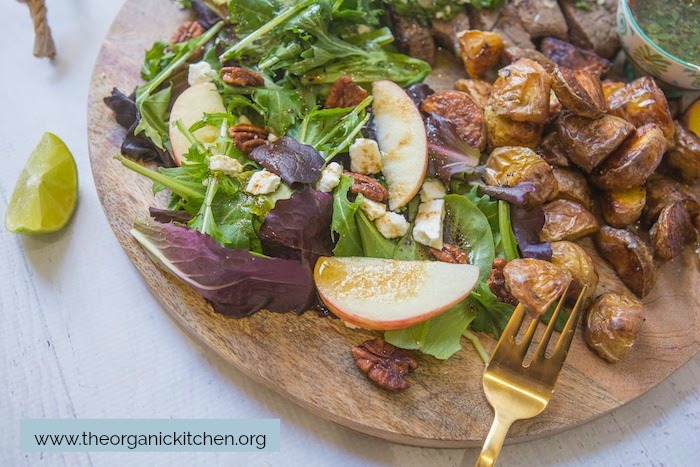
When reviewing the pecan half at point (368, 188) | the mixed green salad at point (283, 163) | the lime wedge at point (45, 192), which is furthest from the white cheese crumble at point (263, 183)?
the lime wedge at point (45, 192)

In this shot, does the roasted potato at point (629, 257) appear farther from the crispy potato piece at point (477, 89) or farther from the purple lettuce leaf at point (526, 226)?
the crispy potato piece at point (477, 89)

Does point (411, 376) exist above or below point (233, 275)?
below

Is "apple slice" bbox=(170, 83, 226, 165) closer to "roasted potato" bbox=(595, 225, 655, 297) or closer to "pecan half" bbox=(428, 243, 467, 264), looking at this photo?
"pecan half" bbox=(428, 243, 467, 264)

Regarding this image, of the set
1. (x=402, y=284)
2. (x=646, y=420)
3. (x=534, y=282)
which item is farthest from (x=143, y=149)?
(x=646, y=420)

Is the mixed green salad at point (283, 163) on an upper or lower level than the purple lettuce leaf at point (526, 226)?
upper

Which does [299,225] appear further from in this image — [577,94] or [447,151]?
[577,94]

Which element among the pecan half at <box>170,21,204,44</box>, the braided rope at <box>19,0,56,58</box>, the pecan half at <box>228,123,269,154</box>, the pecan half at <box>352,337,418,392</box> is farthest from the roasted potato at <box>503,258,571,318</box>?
the braided rope at <box>19,0,56,58</box>

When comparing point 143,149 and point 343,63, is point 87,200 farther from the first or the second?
point 343,63

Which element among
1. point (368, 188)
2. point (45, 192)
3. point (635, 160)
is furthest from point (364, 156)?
point (45, 192)
